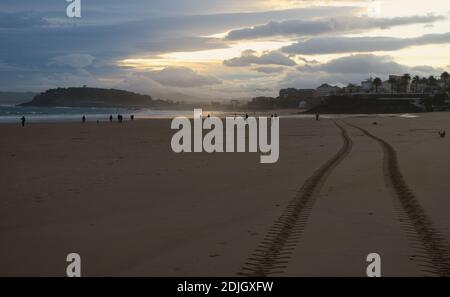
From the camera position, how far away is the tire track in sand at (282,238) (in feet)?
18.8

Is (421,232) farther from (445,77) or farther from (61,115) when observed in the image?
(445,77)

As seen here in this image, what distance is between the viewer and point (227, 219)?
8.14 meters

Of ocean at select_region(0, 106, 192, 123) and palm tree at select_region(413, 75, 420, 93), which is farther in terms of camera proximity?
palm tree at select_region(413, 75, 420, 93)

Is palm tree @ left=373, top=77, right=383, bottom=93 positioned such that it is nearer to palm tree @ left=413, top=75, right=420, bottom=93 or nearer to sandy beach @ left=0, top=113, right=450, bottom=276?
palm tree @ left=413, top=75, right=420, bottom=93

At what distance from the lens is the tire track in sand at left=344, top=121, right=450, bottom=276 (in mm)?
5754

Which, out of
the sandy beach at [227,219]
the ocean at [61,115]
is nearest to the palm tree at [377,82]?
the ocean at [61,115]

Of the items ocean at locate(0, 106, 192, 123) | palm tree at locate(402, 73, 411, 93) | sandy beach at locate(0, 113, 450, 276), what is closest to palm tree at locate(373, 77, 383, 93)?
palm tree at locate(402, 73, 411, 93)

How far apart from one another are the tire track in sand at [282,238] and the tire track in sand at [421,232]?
1.49 meters

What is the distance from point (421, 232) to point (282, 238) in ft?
6.44

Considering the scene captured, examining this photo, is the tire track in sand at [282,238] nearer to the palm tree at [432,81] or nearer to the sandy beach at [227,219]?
the sandy beach at [227,219]

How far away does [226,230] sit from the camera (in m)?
7.45

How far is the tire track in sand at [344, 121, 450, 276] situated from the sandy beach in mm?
17

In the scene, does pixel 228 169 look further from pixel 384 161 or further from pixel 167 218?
pixel 167 218
